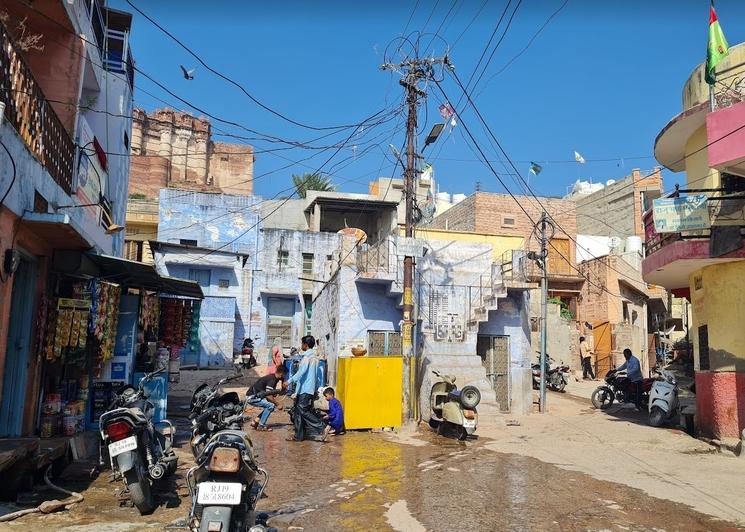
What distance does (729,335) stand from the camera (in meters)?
11.7

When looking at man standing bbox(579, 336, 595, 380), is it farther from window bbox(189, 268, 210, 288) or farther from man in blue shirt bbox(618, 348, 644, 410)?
window bbox(189, 268, 210, 288)

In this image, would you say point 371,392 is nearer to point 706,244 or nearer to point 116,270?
point 116,270

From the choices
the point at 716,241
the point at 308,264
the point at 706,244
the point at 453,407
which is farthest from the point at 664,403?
the point at 308,264

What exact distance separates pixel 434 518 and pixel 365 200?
26.6m

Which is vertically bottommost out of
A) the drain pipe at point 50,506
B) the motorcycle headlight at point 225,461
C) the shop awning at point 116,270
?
the drain pipe at point 50,506

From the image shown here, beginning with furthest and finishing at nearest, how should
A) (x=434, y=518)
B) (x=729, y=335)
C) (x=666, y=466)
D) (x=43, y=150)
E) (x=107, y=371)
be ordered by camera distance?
(x=729, y=335)
(x=107, y=371)
(x=666, y=466)
(x=43, y=150)
(x=434, y=518)

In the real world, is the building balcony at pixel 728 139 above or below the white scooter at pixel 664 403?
above

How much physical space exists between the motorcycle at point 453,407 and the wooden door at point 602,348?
16.4 meters

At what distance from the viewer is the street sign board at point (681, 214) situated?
11.5 meters

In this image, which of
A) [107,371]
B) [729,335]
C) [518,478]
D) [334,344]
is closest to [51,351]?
[107,371]

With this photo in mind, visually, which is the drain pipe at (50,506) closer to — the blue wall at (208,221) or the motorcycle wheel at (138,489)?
the motorcycle wheel at (138,489)

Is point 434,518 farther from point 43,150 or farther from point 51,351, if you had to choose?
point 43,150

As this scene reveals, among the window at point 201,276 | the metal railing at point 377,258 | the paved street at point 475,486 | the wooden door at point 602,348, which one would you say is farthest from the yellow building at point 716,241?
the window at point 201,276

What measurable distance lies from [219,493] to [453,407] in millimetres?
8189
